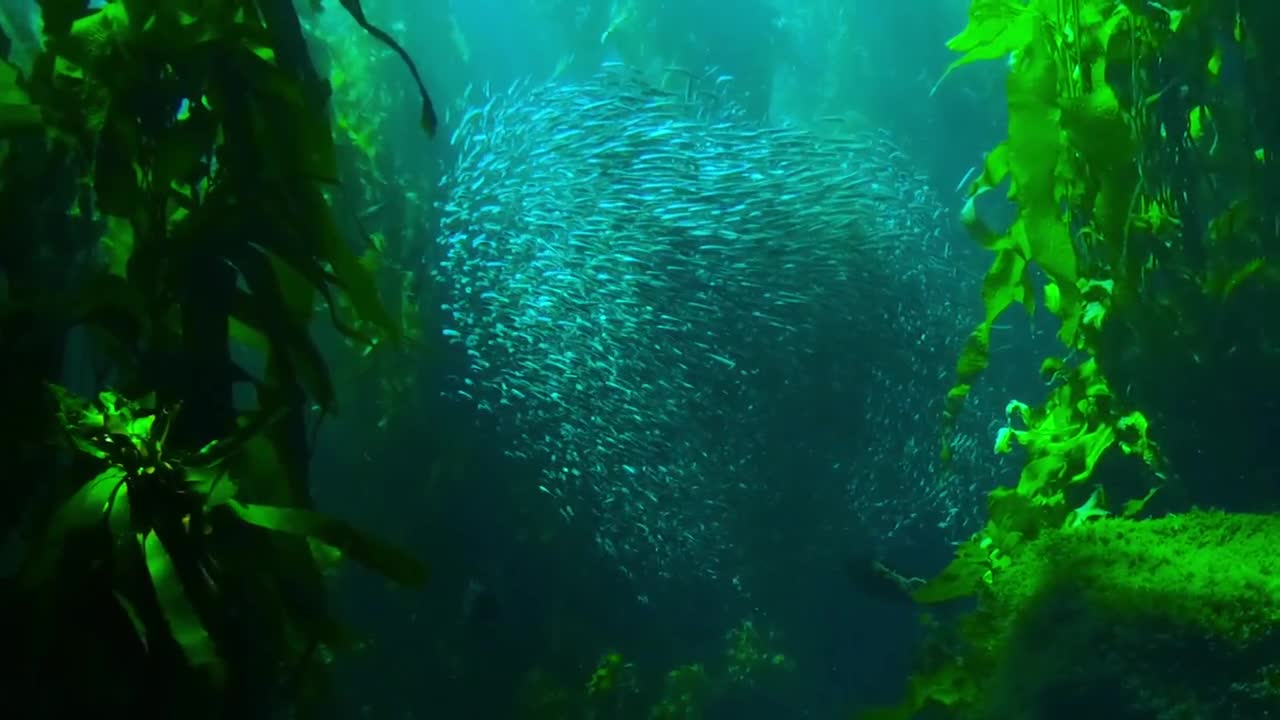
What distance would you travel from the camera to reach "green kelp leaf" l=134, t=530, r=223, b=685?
4.94 feet

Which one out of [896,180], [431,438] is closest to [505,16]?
[896,180]

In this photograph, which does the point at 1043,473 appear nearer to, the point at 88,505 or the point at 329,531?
the point at 329,531

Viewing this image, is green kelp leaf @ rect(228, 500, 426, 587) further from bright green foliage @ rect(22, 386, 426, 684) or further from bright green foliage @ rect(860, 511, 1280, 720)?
bright green foliage @ rect(860, 511, 1280, 720)

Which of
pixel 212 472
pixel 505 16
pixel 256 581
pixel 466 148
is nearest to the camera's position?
pixel 212 472

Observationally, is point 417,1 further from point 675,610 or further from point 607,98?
point 675,610

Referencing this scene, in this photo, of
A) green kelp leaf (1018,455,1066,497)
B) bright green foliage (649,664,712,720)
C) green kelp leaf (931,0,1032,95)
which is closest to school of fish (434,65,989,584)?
bright green foliage (649,664,712,720)

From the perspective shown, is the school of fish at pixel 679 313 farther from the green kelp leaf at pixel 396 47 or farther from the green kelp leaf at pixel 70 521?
the green kelp leaf at pixel 70 521

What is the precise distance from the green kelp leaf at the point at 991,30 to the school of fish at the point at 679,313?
A: 350 centimetres

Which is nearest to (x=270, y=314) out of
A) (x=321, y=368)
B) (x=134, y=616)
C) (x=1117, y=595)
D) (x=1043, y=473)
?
(x=321, y=368)

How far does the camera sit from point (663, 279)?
6.89 m

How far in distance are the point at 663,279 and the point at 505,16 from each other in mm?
19229

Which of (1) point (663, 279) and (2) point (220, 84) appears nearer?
(2) point (220, 84)

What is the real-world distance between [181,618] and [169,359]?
0.54m

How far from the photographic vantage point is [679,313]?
6926 millimetres
